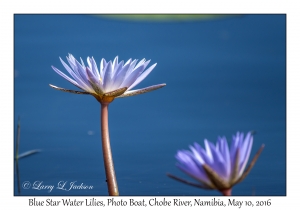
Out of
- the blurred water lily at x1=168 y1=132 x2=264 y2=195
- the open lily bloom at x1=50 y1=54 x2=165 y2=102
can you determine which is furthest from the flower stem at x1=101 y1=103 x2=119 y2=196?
the blurred water lily at x1=168 y1=132 x2=264 y2=195

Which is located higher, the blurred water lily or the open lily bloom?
the open lily bloom

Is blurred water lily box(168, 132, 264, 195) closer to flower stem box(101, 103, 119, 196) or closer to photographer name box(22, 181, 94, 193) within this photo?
flower stem box(101, 103, 119, 196)

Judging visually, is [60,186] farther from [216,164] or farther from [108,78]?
[216,164]

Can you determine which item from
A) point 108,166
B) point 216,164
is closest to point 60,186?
point 108,166

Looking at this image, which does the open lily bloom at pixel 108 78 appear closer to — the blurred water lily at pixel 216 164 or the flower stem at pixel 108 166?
the flower stem at pixel 108 166

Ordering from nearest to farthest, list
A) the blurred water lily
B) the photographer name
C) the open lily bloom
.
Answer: the blurred water lily, the open lily bloom, the photographer name
